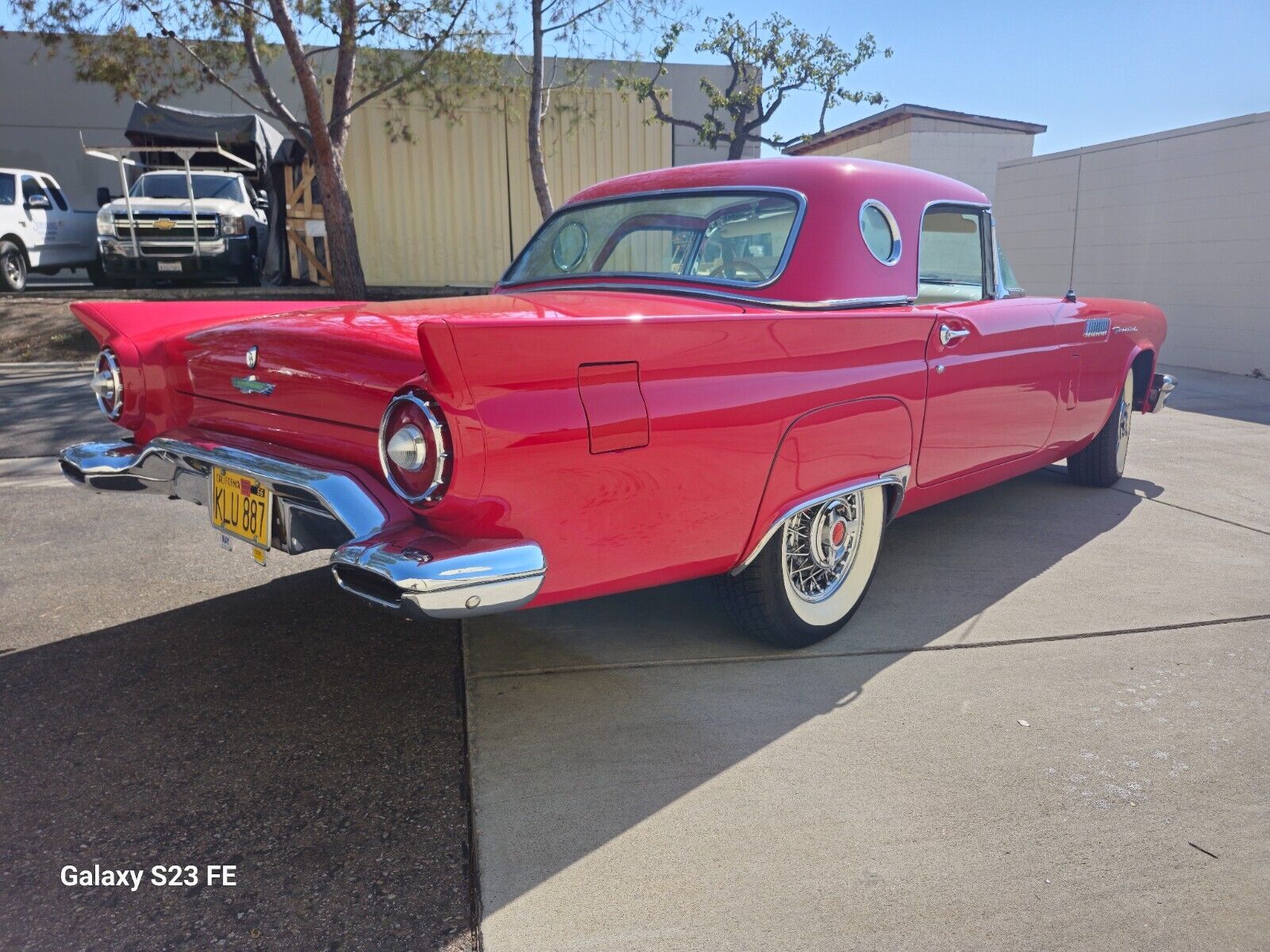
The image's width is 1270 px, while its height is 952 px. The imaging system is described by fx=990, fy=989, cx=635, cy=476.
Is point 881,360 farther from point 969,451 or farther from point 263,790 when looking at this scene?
point 263,790

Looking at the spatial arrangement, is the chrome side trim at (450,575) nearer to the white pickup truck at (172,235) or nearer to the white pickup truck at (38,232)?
the white pickup truck at (172,235)

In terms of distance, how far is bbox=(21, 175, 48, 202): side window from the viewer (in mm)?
13054

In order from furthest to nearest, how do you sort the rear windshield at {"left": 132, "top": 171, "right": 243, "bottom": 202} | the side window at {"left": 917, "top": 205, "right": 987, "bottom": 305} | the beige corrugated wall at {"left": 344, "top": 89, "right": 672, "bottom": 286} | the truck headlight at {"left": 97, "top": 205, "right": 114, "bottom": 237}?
the beige corrugated wall at {"left": 344, "top": 89, "right": 672, "bottom": 286} < the rear windshield at {"left": 132, "top": 171, "right": 243, "bottom": 202} < the truck headlight at {"left": 97, "top": 205, "right": 114, "bottom": 237} < the side window at {"left": 917, "top": 205, "right": 987, "bottom": 305}

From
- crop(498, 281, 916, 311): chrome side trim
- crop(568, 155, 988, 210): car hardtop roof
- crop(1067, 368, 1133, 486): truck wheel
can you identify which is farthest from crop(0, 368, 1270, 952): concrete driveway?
crop(568, 155, 988, 210): car hardtop roof

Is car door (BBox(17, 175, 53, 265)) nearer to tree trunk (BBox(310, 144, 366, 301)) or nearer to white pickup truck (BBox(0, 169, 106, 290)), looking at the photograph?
white pickup truck (BBox(0, 169, 106, 290))

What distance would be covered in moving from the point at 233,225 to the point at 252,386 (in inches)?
430

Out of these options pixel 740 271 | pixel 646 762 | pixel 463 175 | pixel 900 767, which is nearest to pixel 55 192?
pixel 463 175

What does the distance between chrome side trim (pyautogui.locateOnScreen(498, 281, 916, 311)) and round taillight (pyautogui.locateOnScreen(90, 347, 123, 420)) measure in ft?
5.13

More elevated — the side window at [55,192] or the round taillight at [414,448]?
the side window at [55,192]

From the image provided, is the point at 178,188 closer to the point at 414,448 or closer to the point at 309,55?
the point at 309,55

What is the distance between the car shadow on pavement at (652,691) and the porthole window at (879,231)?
1274 millimetres

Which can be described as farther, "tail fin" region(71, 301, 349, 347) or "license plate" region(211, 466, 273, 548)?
"tail fin" region(71, 301, 349, 347)

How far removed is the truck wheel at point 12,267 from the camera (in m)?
12.2

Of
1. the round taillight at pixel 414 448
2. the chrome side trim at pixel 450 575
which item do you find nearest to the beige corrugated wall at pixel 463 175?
the round taillight at pixel 414 448
